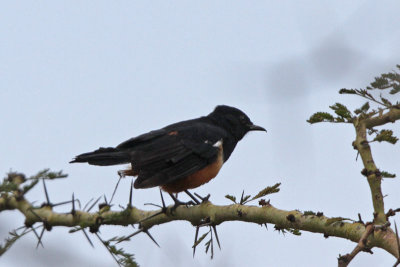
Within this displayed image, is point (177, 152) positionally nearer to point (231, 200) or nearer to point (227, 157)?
point (227, 157)

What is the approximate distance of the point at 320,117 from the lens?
3377mm

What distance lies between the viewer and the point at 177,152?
216 inches

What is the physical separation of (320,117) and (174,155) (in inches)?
87.7

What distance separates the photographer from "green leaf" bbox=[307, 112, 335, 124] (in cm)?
330

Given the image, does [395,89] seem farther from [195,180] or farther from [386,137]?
[195,180]

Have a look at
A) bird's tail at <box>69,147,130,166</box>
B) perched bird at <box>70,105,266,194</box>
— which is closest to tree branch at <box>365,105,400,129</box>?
perched bird at <box>70,105,266,194</box>

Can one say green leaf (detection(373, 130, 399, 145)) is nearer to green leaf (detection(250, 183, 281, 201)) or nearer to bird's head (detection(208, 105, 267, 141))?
green leaf (detection(250, 183, 281, 201))

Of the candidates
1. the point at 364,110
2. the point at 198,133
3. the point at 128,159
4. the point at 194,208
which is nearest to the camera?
the point at 364,110

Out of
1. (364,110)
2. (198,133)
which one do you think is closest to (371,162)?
(364,110)

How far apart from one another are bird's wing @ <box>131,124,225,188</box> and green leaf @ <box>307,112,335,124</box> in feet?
5.82

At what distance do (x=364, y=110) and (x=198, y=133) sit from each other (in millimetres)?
2874

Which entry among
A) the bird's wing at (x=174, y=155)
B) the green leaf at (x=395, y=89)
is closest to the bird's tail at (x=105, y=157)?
the bird's wing at (x=174, y=155)

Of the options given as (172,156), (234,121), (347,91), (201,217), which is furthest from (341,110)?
(234,121)

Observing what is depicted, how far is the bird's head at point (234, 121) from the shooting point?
23.0 ft
